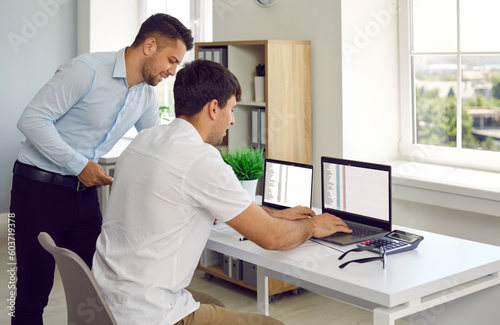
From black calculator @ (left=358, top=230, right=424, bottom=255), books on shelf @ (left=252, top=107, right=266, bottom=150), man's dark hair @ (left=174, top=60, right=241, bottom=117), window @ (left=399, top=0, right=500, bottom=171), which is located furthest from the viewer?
books on shelf @ (left=252, top=107, right=266, bottom=150)

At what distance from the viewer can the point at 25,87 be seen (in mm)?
5566

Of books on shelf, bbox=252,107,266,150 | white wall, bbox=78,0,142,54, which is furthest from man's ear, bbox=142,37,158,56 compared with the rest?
white wall, bbox=78,0,142,54

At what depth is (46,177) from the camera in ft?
8.08

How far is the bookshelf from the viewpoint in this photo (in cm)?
352

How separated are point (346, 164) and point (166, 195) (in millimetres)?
924

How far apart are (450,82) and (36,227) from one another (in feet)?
7.54

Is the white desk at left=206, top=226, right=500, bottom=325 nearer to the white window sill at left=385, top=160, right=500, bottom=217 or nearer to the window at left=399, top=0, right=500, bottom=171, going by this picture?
the white window sill at left=385, top=160, right=500, bottom=217

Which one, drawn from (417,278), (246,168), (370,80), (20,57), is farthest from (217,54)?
(20,57)

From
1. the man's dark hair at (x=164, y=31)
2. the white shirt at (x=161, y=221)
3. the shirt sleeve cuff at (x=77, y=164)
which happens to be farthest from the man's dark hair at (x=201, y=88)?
the shirt sleeve cuff at (x=77, y=164)

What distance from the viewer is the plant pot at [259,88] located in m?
3.75

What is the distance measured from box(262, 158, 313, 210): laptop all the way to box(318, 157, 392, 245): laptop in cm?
9

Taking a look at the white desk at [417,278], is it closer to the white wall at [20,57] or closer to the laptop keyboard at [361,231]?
the laptop keyboard at [361,231]

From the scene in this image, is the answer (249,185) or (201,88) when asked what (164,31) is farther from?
(249,185)

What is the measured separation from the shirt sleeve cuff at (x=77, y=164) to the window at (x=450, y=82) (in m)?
2.05
